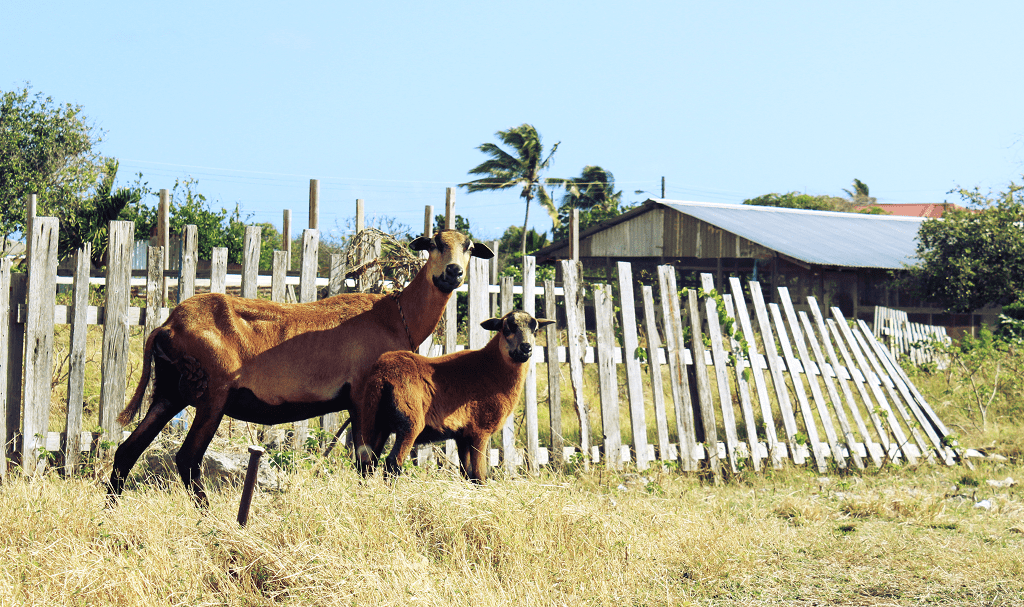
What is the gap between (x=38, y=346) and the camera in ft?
19.0

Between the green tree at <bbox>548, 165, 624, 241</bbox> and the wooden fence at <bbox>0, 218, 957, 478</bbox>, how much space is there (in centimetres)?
3338

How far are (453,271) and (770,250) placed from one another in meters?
19.2

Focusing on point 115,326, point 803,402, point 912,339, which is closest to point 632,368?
point 803,402

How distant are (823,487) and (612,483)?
6.58ft

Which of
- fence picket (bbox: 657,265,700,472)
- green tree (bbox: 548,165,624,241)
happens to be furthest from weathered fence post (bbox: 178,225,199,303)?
green tree (bbox: 548,165,624,241)

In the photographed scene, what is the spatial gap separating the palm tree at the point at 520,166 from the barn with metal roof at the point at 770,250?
40.3 ft

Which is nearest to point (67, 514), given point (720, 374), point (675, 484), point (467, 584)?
point (467, 584)

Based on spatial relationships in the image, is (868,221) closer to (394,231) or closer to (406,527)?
(394,231)

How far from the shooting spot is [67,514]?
14.2 feet

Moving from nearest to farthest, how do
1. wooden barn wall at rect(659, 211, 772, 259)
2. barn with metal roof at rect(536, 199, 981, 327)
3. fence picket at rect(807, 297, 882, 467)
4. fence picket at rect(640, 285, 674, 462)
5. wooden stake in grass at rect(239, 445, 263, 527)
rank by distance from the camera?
wooden stake in grass at rect(239, 445, 263, 527)
fence picket at rect(640, 285, 674, 462)
fence picket at rect(807, 297, 882, 467)
barn with metal roof at rect(536, 199, 981, 327)
wooden barn wall at rect(659, 211, 772, 259)

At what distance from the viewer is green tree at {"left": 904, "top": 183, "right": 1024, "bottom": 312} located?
2006 centimetres

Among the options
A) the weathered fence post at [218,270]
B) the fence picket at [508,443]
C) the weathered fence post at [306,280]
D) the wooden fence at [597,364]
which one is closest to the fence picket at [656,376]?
the wooden fence at [597,364]

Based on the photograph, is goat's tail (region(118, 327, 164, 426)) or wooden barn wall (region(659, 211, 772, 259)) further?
wooden barn wall (region(659, 211, 772, 259))

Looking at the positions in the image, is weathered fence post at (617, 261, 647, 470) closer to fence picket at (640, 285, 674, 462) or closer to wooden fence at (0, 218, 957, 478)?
wooden fence at (0, 218, 957, 478)
